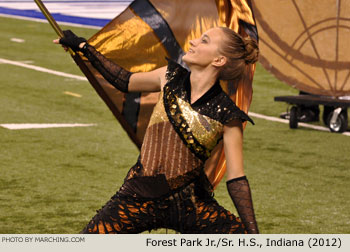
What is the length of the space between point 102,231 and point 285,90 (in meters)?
11.3

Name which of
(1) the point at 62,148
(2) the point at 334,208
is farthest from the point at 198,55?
(1) the point at 62,148

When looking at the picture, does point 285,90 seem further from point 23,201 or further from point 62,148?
point 23,201

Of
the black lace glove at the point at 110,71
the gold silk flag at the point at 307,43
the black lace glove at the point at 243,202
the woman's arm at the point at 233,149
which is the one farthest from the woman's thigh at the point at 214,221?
the gold silk flag at the point at 307,43

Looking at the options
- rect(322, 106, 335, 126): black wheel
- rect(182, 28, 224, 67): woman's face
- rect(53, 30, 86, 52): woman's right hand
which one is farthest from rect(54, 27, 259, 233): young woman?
rect(322, 106, 335, 126): black wheel

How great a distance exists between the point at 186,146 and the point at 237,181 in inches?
13.0

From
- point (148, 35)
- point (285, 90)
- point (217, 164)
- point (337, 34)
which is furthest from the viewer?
point (285, 90)

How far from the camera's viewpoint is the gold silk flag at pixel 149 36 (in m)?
6.11

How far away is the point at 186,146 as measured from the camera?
16.5 ft

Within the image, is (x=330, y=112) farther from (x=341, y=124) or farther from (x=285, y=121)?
(x=285, y=121)

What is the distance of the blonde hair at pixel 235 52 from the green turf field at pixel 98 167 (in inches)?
118

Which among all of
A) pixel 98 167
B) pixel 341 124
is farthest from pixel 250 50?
pixel 341 124

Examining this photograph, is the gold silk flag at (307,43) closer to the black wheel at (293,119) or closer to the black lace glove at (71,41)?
the black wheel at (293,119)

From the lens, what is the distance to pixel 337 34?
12.3m

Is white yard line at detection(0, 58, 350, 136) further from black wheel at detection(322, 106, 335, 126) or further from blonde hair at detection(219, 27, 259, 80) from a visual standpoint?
blonde hair at detection(219, 27, 259, 80)
